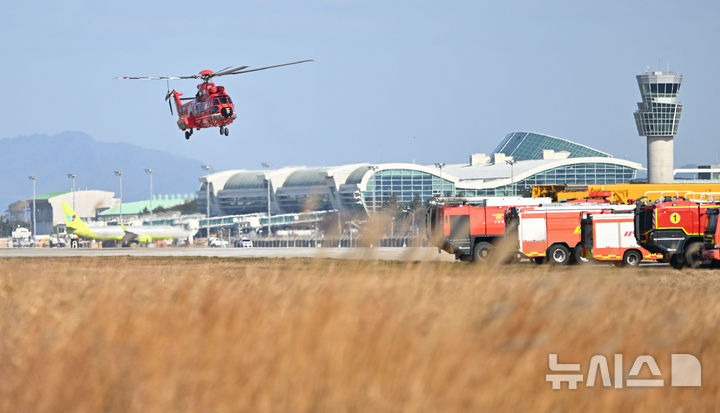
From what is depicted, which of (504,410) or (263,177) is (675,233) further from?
(263,177)

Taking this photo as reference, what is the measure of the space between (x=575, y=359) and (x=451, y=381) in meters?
1.41

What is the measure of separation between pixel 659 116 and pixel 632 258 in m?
112

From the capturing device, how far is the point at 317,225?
27.1 ft

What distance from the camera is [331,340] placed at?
638cm

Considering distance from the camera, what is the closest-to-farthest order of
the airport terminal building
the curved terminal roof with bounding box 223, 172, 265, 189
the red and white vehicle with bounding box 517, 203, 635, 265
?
the red and white vehicle with bounding box 517, 203, 635, 265, the airport terminal building, the curved terminal roof with bounding box 223, 172, 265, 189

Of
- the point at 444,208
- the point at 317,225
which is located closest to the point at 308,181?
the point at 444,208

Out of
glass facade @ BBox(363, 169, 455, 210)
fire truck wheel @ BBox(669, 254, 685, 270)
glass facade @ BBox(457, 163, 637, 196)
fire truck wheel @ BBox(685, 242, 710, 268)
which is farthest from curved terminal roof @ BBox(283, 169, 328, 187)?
fire truck wheel @ BBox(685, 242, 710, 268)

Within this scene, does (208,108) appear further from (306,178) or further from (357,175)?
(306,178)

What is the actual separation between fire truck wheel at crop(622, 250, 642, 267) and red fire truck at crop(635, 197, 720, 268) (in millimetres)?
1773

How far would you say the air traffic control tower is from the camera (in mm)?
142875

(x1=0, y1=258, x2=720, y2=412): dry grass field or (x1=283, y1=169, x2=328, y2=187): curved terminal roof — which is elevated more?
(x1=283, y1=169, x2=328, y2=187): curved terminal roof

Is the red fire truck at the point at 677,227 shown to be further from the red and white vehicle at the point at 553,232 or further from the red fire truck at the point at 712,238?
the red and white vehicle at the point at 553,232

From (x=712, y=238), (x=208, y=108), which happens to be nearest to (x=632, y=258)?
(x=712, y=238)

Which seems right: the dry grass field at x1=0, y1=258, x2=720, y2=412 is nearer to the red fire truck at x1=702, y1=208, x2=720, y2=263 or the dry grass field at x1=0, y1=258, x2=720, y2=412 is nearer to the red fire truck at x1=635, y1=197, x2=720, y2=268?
the red fire truck at x1=702, y1=208, x2=720, y2=263
